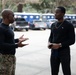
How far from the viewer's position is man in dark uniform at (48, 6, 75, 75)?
525cm

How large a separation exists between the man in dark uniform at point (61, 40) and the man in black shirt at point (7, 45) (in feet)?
2.38

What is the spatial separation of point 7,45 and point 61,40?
1.09 m

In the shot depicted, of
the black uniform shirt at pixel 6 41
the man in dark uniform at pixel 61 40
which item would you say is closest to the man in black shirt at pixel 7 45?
the black uniform shirt at pixel 6 41

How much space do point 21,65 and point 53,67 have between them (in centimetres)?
450

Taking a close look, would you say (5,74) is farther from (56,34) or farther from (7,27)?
(56,34)

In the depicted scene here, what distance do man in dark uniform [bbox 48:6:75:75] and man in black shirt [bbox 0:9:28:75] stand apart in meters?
0.73

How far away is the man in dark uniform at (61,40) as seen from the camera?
17.2 ft

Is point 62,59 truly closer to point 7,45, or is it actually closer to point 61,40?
point 61,40

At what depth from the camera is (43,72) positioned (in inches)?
344

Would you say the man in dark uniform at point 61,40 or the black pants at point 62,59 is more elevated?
the man in dark uniform at point 61,40

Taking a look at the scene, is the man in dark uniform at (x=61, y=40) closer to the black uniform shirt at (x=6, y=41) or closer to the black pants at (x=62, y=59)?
the black pants at (x=62, y=59)

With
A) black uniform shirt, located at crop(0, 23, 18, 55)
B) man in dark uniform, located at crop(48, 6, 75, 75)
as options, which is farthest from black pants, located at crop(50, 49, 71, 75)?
black uniform shirt, located at crop(0, 23, 18, 55)

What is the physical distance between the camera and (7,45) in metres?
4.73

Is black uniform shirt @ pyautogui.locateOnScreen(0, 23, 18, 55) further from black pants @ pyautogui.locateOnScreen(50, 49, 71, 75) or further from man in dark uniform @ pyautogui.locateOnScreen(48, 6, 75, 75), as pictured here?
black pants @ pyautogui.locateOnScreen(50, 49, 71, 75)
